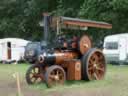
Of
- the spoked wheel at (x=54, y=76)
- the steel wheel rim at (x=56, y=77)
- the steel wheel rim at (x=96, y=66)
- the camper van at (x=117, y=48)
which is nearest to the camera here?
the spoked wheel at (x=54, y=76)

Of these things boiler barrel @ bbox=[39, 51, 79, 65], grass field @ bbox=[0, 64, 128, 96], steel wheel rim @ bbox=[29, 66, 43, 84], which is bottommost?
grass field @ bbox=[0, 64, 128, 96]

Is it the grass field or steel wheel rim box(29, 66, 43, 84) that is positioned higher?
steel wheel rim box(29, 66, 43, 84)

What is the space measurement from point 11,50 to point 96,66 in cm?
2360

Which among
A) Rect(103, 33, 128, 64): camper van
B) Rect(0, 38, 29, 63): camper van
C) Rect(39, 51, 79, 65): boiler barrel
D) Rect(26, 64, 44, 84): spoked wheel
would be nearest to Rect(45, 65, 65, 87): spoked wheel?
Rect(39, 51, 79, 65): boiler barrel

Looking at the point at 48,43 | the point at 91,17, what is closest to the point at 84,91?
the point at 48,43

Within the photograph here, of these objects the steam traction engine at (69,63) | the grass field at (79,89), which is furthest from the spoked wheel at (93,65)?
the grass field at (79,89)

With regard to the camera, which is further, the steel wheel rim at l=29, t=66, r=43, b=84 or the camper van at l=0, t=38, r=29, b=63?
the camper van at l=0, t=38, r=29, b=63

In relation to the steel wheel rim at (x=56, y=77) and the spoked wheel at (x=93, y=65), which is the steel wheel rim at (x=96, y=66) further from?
the steel wheel rim at (x=56, y=77)

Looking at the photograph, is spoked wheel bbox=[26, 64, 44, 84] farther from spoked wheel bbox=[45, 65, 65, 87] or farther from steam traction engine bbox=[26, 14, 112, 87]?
spoked wheel bbox=[45, 65, 65, 87]

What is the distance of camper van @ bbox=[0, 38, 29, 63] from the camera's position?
3950cm

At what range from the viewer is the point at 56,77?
15305mm

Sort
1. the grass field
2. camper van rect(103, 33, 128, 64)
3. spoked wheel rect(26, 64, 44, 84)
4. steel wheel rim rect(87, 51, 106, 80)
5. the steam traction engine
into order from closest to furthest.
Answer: the grass field
the steam traction engine
spoked wheel rect(26, 64, 44, 84)
steel wheel rim rect(87, 51, 106, 80)
camper van rect(103, 33, 128, 64)

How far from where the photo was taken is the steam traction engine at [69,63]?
1559cm

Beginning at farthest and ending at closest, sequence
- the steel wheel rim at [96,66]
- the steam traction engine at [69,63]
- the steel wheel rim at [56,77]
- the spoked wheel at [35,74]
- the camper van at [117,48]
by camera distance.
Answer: the camper van at [117,48] < the steel wheel rim at [96,66] < the spoked wheel at [35,74] < the steam traction engine at [69,63] < the steel wheel rim at [56,77]
